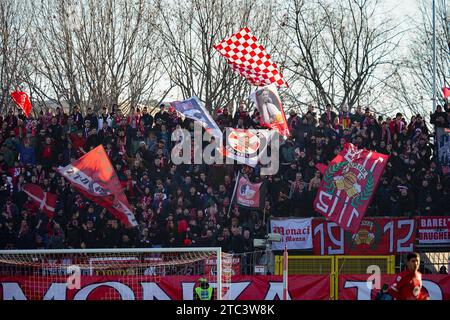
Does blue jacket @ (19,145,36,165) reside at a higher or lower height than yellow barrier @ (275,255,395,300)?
higher

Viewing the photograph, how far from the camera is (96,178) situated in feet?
84.3

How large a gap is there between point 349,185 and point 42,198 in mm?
8435

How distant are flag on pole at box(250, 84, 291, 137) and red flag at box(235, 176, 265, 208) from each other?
1554 millimetres

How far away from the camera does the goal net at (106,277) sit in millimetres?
23062

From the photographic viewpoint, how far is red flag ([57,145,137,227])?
83.9 feet

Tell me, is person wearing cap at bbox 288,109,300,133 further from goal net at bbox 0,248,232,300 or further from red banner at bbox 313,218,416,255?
goal net at bbox 0,248,232,300

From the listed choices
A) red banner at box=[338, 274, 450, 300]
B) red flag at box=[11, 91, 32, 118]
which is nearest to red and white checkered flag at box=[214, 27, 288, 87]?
red banner at box=[338, 274, 450, 300]

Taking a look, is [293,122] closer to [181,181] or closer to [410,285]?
[181,181]

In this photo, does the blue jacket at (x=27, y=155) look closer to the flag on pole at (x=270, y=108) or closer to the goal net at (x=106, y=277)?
the goal net at (x=106, y=277)

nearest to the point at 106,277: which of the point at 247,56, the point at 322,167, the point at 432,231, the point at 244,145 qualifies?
the point at 244,145

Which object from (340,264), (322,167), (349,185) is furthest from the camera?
(322,167)

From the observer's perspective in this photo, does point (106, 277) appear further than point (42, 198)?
No

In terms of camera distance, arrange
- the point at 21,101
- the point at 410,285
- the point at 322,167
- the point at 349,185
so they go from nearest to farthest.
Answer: the point at 410,285 → the point at 349,185 → the point at 322,167 → the point at 21,101

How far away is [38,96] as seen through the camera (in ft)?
146
